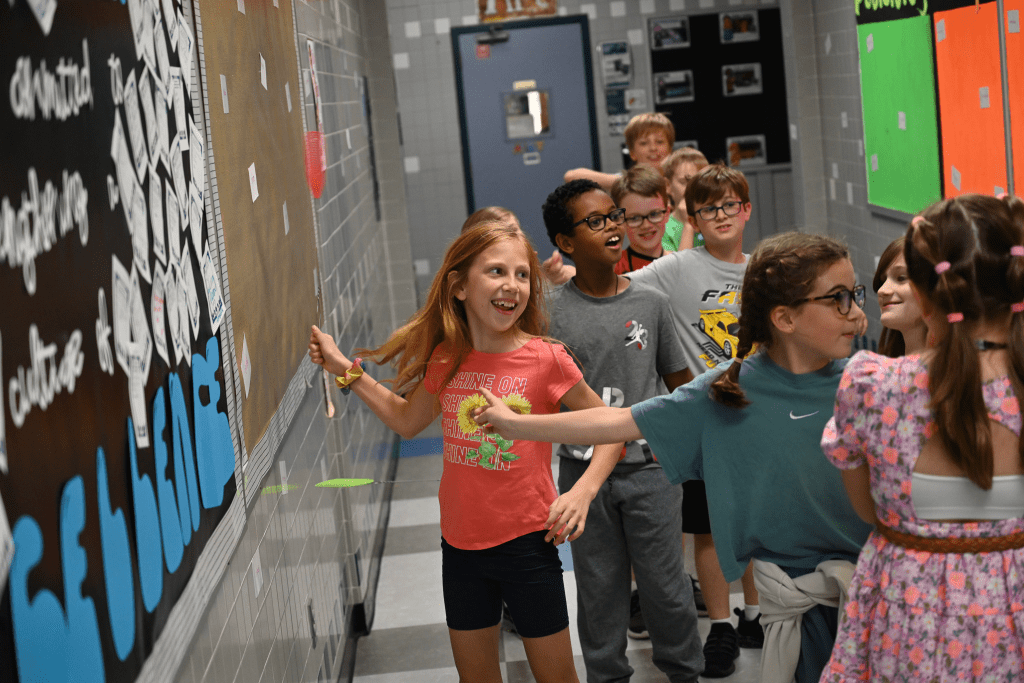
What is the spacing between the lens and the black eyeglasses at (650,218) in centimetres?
314

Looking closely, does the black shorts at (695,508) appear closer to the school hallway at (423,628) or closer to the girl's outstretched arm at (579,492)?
the school hallway at (423,628)

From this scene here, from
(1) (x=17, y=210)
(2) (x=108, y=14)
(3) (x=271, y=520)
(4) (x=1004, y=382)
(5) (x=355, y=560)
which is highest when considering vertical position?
(2) (x=108, y=14)

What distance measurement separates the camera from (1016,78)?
3.81 metres

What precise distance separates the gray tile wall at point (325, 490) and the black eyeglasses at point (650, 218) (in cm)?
99

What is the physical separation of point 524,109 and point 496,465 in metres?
5.66

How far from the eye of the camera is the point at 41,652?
92cm

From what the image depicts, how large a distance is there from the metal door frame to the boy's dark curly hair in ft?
16.0

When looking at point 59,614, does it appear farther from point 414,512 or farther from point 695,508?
point 414,512

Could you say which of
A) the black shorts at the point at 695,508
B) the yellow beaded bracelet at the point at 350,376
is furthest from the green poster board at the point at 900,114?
the yellow beaded bracelet at the point at 350,376

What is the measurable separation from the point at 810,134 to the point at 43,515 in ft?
22.3

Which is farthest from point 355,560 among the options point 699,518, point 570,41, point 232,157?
point 570,41

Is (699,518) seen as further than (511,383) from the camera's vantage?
Yes

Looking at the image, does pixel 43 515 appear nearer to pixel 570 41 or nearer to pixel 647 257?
pixel 647 257

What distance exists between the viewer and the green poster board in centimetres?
488
